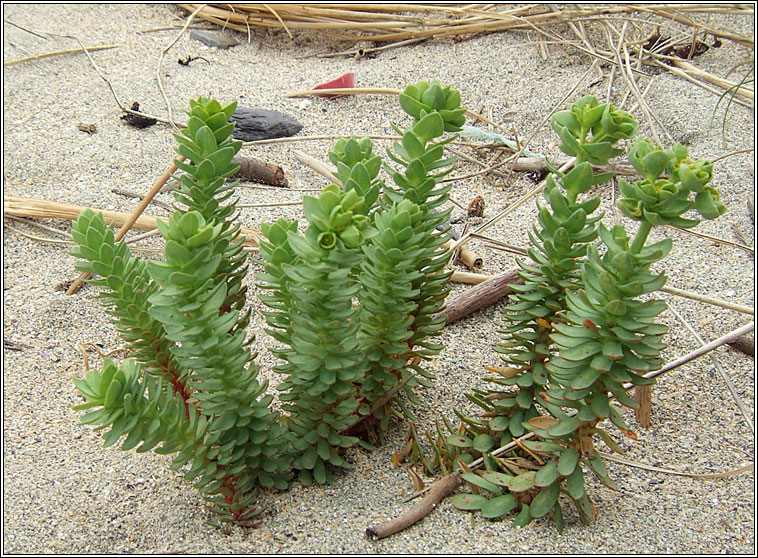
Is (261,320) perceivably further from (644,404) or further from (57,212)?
(644,404)

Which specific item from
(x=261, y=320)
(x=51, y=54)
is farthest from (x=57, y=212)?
(x=51, y=54)

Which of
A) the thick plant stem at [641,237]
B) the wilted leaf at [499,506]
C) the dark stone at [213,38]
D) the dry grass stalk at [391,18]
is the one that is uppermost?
the thick plant stem at [641,237]

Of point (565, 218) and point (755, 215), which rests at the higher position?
point (565, 218)

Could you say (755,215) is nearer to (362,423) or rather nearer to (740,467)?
(740,467)

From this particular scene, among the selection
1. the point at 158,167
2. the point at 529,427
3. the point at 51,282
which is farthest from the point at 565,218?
the point at 158,167

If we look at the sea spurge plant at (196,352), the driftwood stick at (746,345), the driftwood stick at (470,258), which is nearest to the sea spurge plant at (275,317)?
the sea spurge plant at (196,352)

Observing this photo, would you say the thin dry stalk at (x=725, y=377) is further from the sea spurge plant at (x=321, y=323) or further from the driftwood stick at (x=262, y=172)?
the driftwood stick at (x=262, y=172)
